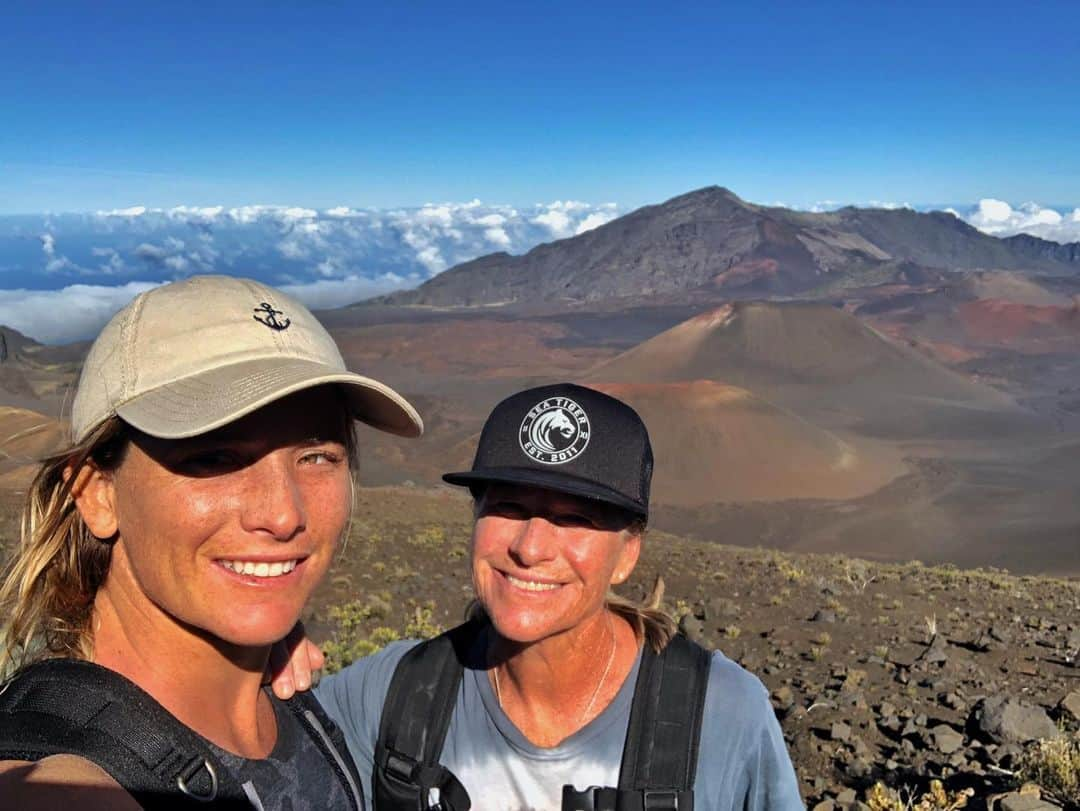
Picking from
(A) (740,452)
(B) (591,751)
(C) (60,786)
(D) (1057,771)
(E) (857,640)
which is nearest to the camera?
(C) (60,786)

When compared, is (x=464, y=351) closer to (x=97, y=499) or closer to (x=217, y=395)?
(x=97, y=499)

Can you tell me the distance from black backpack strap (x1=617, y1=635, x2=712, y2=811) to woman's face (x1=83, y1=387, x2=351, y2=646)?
2.67 feet

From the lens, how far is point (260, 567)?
1608mm

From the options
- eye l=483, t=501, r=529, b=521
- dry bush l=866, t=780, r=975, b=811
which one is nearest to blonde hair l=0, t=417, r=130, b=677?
eye l=483, t=501, r=529, b=521

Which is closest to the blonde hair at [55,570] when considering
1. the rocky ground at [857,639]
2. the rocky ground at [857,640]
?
the rocky ground at [857,640]

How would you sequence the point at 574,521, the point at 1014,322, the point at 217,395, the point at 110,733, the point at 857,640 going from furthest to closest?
1. the point at 1014,322
2. the point at 857,640
3. the point at 574,521
4. the point at 217,395
5. the point at 110,733

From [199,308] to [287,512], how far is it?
41 centimetres

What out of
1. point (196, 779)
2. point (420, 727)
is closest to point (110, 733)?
point (196, 779)

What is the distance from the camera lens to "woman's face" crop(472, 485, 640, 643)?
2.04 metres

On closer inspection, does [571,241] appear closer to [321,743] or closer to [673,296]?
[673,296]

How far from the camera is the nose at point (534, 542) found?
202cm

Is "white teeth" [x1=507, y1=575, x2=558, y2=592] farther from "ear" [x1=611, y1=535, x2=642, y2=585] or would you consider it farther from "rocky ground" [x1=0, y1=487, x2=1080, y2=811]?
"rocky ground" [x1=0, y1=487, x2=1080, y2=811]

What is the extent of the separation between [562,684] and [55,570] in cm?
115

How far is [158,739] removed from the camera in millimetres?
1349
